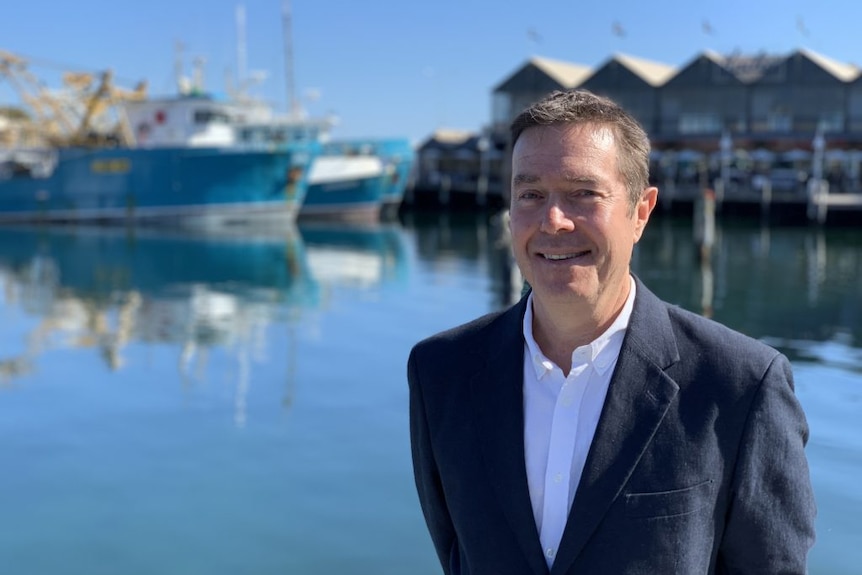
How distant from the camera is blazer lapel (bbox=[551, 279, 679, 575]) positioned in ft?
5.66

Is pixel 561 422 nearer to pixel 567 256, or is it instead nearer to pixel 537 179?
pixel 567 256

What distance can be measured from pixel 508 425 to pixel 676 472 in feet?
1.07

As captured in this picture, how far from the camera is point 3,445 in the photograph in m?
7.55

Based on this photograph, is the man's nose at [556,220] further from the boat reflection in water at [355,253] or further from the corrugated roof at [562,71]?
the corrugated roof at [562,71]

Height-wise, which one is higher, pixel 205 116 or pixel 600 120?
pixel 205 116

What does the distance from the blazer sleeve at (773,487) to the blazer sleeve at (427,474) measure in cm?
60

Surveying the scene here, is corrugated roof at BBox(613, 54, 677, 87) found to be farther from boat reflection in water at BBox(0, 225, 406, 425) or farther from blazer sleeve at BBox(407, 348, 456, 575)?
blazer sleeve at BBox(407, 348, 456, 575)

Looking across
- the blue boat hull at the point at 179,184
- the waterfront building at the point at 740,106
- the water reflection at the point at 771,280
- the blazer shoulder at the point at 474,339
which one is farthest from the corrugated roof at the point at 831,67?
the blazer shoulder at the point at 474,339

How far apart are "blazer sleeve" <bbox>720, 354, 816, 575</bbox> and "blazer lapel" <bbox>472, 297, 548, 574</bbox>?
1.25 ft

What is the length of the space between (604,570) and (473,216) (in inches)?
1680

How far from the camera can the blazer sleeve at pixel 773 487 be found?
5.59 feet

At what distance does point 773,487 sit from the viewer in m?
1.73

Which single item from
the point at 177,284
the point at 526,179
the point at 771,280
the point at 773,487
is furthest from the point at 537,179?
the point at 177,284

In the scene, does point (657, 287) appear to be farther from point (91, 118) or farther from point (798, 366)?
point (91, 118)
